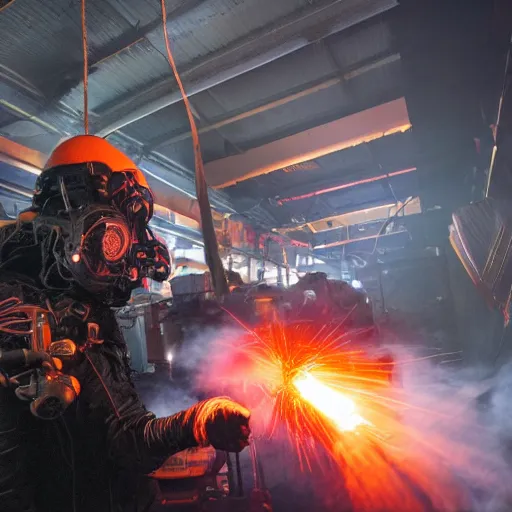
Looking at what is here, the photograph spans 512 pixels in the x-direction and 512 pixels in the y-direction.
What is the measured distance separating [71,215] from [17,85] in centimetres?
258

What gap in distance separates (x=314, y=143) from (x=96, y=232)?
454cm

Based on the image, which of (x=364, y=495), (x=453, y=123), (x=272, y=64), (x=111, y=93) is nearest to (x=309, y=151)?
(x=272, y=64)

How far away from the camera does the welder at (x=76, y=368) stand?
1859 mm

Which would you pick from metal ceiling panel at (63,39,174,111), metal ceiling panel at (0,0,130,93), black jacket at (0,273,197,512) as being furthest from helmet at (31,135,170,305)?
metal ceiling panel at (63,39,174,111)

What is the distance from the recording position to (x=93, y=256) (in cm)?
218

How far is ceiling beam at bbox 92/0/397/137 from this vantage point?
11.0ft

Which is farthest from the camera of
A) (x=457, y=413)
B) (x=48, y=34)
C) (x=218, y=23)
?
(x=457, y=413)

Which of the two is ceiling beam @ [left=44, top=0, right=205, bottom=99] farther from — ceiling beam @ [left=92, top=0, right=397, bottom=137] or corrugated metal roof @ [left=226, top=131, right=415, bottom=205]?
corrugated metal roof @ [left=226, top=131, right=415, bottom=205]

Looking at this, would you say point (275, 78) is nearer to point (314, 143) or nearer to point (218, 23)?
point (218, 23)

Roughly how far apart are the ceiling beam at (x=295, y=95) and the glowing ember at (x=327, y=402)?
446 centimetres

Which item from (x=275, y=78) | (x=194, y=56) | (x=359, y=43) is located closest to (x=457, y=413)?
(x=359, y=43)

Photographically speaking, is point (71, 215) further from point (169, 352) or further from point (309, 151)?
point (169, 352)

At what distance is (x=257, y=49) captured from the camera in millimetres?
3717

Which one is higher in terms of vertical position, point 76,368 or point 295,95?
point 295,95
